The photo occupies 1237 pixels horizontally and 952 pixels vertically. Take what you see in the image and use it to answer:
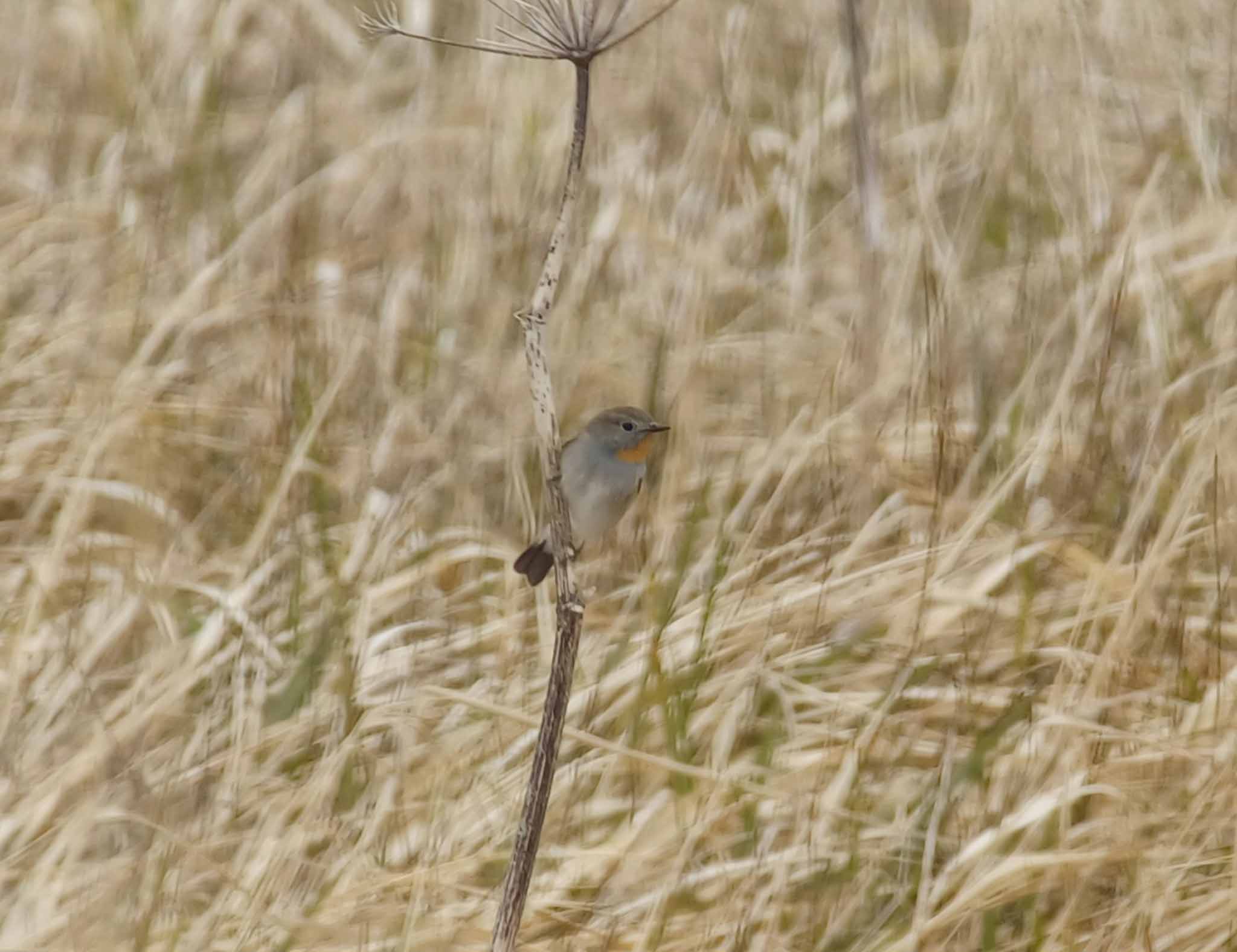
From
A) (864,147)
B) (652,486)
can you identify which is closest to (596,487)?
(652,486)

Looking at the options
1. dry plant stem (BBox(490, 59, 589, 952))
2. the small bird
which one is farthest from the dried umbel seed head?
the small bird

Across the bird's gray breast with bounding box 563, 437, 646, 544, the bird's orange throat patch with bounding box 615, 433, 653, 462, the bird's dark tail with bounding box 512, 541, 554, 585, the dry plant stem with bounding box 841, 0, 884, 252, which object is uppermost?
the dry plant stem with bounding box 841, 0, 884, 252

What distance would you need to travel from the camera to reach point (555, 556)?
5.00 ft

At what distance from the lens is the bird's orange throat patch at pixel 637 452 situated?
10.7ft

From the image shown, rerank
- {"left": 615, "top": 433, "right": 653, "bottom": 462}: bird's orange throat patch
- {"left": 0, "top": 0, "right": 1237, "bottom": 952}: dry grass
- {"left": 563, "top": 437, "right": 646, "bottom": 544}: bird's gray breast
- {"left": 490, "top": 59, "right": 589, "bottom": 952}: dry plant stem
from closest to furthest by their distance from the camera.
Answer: {"left": 490, "top": 59, "right": 589, "bottom": 952}: dry plant stem
{"left": 0, "top": 0, "right": 1237, "bottom": 952}: dry grass
{"left": 563, "top": 437, "right": 646, "bottom": 544}: bird's gray breast
{"left": 615, "top": 433, "right": 653, "bottom": 462}: bird's orange throat patch

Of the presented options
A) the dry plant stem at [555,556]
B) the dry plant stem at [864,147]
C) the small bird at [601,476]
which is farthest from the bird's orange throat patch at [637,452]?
the dry plant stem at [555,556]

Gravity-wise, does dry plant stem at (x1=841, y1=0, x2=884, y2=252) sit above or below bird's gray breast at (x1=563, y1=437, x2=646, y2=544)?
above

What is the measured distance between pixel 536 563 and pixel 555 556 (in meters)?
1.64

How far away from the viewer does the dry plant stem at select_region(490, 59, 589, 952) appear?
145cm

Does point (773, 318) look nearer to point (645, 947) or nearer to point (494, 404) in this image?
point (494, 404)

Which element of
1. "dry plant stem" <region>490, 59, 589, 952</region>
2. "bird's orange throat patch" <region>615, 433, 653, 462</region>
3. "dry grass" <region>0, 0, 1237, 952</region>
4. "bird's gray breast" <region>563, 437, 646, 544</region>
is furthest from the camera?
"bird's orange throat patch" <region>615, 433, 653, 462</region>

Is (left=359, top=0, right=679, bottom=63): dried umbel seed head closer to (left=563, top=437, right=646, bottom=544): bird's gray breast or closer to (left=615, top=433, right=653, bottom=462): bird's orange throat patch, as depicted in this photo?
(left=563, top=437, right=646, bottom=544): bird's gray breast

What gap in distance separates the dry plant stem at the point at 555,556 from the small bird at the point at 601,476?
1456mm

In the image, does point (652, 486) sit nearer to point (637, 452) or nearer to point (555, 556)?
point (637, 452)
